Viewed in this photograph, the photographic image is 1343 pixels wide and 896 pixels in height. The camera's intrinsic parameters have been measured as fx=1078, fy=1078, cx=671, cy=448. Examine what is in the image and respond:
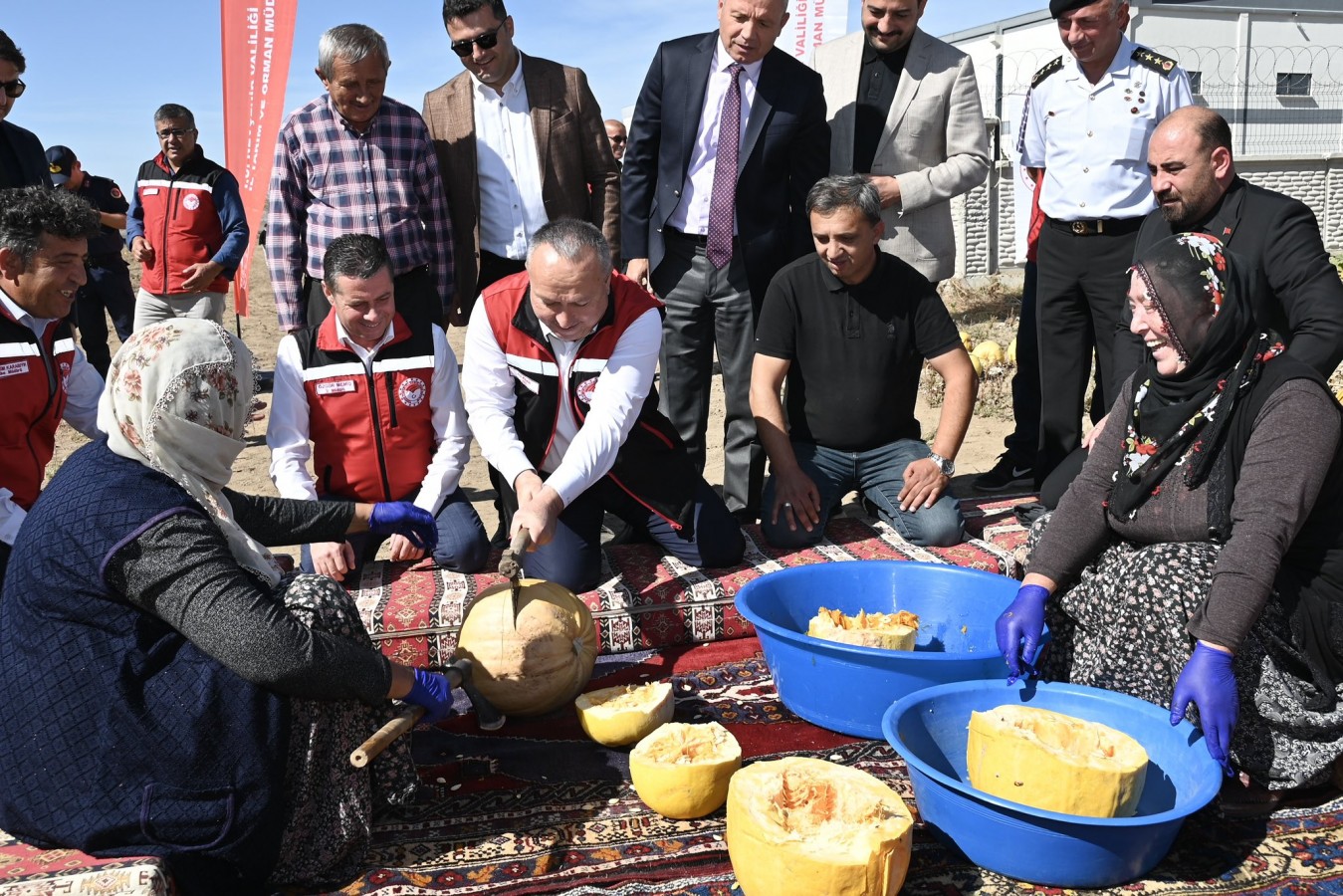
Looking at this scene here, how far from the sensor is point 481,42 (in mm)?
4742

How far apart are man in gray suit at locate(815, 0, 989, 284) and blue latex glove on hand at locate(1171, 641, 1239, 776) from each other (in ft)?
9.37

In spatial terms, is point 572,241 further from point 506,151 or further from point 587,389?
point 506,151

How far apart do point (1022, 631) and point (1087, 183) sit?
282 centimetres

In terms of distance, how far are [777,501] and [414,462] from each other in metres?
1.46

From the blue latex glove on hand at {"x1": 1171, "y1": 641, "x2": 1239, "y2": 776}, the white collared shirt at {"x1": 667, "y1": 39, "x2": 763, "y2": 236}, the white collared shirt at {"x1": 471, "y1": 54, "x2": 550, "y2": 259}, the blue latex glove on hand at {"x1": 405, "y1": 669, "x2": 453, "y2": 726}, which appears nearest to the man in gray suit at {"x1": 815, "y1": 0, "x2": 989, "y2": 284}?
the white collared shirt at {"x1": 667, "y1": 39, "x2": 763, "y2": 236}

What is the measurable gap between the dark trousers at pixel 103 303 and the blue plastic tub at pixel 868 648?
6.40 m

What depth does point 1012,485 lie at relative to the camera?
573 cm

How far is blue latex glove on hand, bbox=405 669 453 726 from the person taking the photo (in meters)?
2.69

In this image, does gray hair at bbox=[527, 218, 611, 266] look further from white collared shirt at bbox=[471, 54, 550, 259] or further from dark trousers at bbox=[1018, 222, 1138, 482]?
dark trousers at bbox=[1018, 222, 1138, 482]

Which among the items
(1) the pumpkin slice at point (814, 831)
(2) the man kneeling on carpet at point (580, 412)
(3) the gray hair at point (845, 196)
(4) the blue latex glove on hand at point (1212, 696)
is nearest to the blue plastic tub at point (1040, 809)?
(4) the blue latex glove on hand at point (1212, 696)

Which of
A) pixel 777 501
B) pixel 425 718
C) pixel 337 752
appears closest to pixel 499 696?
pixel 425 718

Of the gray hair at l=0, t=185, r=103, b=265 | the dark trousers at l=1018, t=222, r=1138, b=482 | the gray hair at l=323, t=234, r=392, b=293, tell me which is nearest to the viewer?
the gray hair at l=0, t=185, r=103, b=265

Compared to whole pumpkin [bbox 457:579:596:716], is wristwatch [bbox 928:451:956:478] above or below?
above

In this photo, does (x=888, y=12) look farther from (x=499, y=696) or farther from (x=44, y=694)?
(x=44, y=694)
